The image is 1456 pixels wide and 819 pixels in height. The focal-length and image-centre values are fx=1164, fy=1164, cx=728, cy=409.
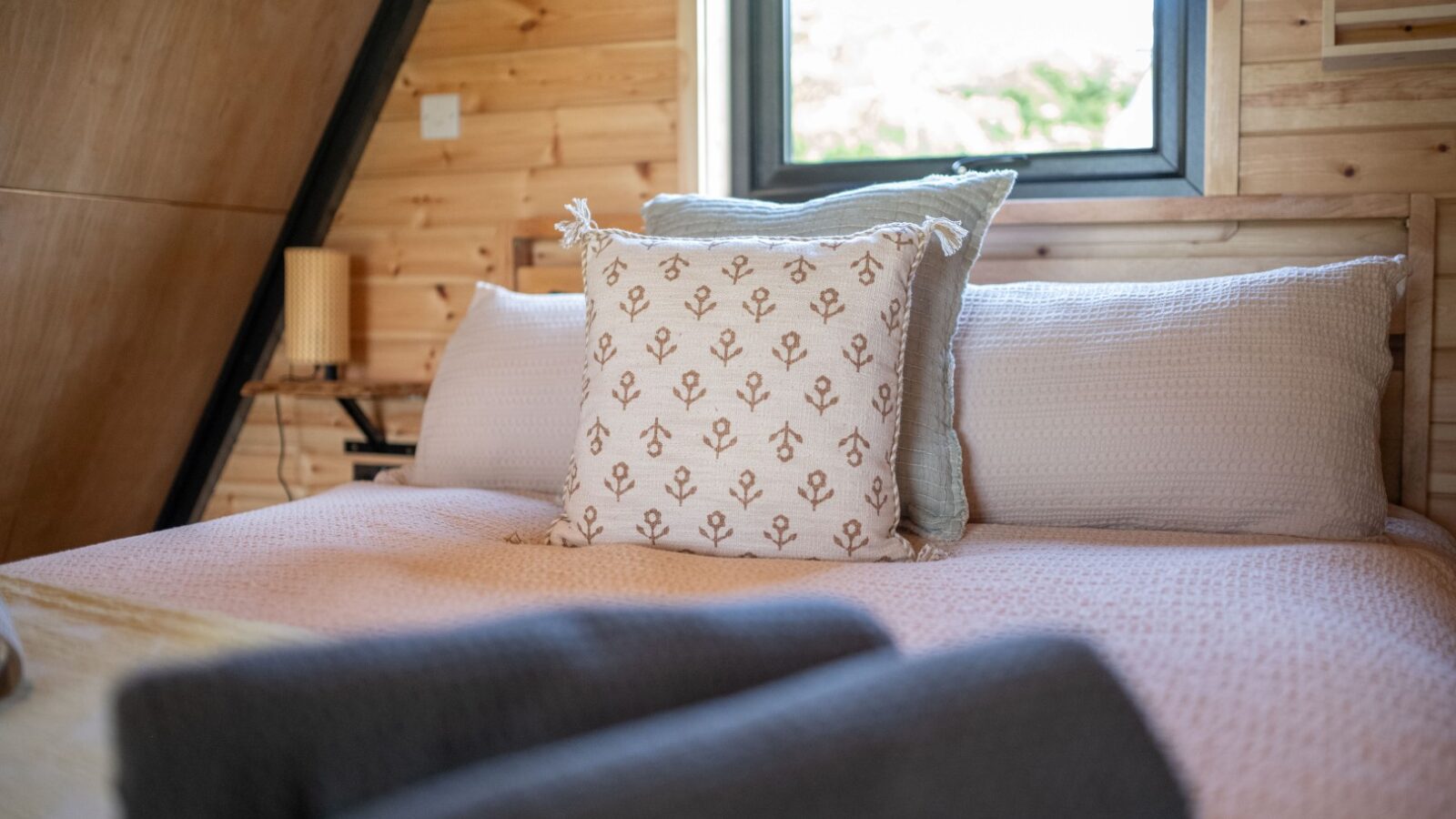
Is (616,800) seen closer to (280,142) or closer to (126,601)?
(126,601)

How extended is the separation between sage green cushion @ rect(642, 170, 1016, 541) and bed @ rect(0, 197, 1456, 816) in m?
0.09

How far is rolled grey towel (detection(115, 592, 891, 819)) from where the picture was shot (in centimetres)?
48

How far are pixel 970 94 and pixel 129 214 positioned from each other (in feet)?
5.06

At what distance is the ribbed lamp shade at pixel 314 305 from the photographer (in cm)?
230

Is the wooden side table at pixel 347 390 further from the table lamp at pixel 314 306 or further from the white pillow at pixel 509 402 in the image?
the white pillow at pixel 509 402

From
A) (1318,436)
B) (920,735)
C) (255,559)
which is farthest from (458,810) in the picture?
(1318,436)

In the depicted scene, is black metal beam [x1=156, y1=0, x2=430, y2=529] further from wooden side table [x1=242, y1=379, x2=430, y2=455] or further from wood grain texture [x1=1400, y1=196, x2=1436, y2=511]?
wood grain texture [x1=1400, y1=196, x2=1436, y2=511]

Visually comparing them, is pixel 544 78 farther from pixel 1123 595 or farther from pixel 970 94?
pixel 1123 595

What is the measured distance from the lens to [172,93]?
204 cm

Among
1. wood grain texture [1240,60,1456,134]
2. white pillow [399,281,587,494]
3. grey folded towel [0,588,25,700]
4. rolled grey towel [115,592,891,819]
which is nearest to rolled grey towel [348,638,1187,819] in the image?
rolled grey towel [115,592,891,819]

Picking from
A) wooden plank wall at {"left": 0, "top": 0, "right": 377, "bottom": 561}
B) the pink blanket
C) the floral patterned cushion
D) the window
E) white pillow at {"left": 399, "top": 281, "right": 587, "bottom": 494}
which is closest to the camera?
the pink blanket

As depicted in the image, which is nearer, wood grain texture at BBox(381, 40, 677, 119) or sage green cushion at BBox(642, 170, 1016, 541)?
sage green cushion at BBox(642, 170, 1016, 541)

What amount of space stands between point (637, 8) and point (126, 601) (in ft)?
5.02

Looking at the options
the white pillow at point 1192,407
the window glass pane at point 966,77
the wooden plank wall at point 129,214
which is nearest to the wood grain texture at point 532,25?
the wooden plank wall at point 129,214
